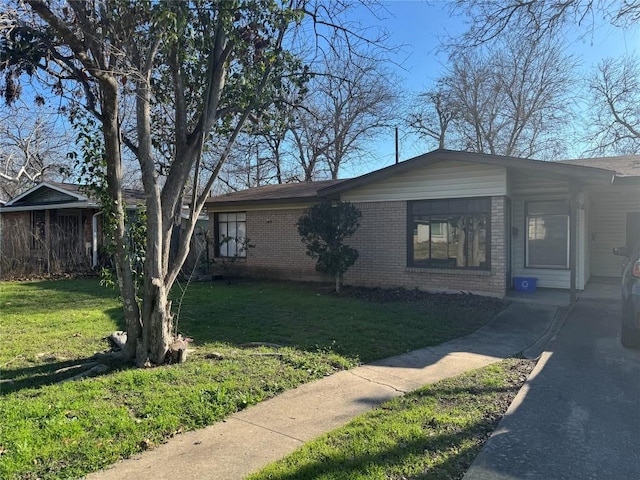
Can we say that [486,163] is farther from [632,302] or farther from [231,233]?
[231,233]

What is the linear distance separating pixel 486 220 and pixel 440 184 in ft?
4.82

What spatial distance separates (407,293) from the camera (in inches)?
440

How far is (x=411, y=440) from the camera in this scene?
3453mm

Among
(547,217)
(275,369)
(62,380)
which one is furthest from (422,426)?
(547,217)

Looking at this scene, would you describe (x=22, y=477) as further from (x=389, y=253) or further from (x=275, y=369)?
(x=389, y=253)

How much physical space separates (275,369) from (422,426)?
77.9 inches

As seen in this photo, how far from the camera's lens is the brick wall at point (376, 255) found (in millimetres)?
10352

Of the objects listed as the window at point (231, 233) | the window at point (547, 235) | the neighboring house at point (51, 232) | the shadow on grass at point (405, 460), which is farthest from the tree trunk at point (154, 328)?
the window at point (231, 233)

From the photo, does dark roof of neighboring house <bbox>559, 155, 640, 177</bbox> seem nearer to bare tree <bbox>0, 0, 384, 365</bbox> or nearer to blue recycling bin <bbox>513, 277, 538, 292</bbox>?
blue recycling bin <bbox>513, 277, 538, 292</bbox>

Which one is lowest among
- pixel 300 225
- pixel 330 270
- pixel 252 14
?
pixel 330 270

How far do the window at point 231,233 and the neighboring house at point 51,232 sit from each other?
312 cm

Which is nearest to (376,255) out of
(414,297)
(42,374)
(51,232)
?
(414,297)

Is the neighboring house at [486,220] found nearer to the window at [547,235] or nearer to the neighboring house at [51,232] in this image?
the window at [547,235]

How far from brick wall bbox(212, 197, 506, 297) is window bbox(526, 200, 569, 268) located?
2182 millimetres
